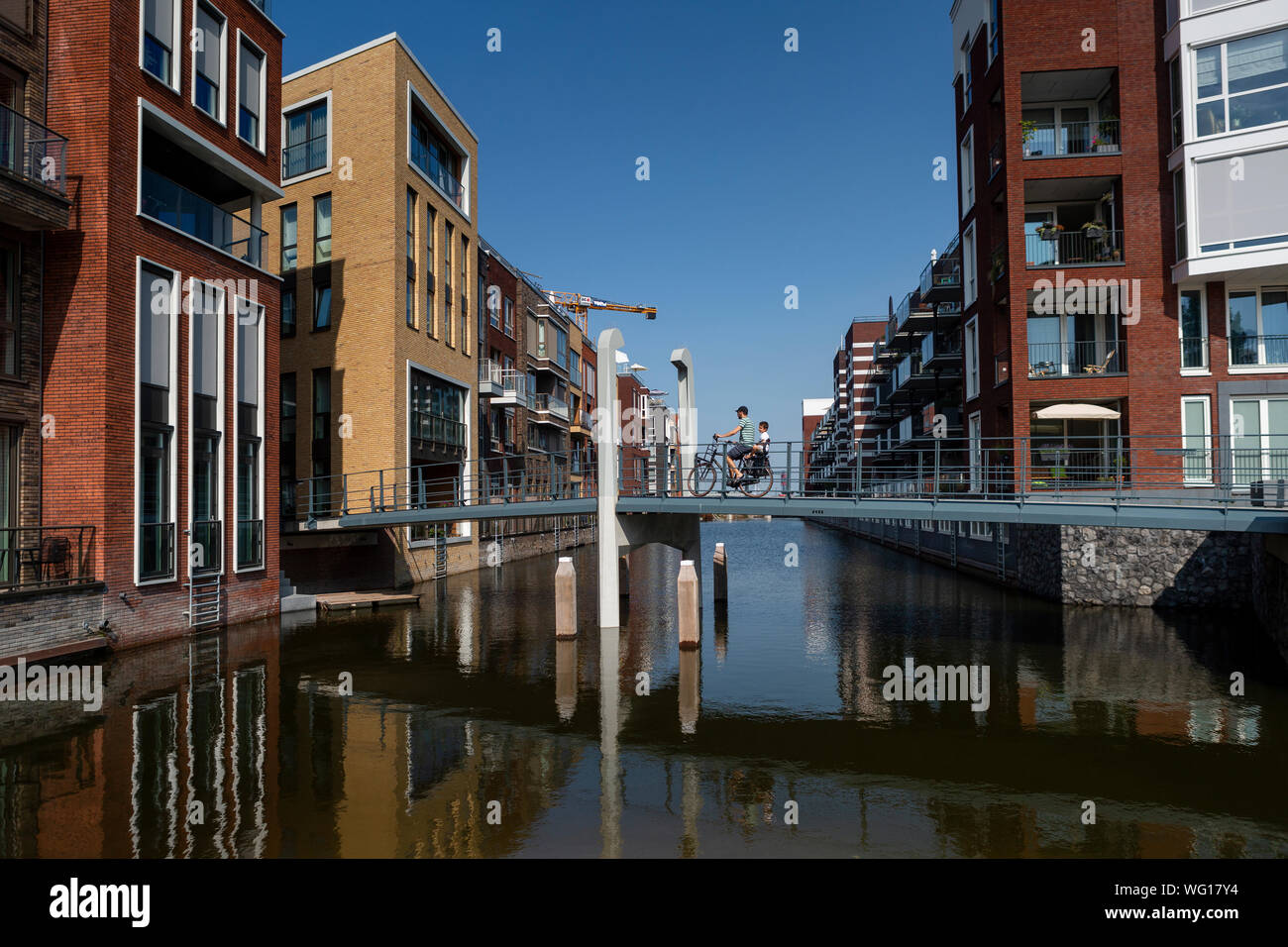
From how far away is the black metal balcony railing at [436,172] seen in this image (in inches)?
1140

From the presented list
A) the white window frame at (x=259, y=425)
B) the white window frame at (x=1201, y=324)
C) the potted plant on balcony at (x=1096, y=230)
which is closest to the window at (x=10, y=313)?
the white window frame at (x=259, y=425)

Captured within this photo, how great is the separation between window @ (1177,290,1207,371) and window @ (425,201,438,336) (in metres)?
24.0

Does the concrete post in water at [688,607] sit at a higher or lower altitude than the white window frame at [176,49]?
lower

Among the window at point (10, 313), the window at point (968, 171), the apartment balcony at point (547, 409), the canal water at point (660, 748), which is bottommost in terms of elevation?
the canal water at point (660, 748)

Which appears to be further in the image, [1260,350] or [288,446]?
[288,446]

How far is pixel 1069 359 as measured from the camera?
2353 centimetres

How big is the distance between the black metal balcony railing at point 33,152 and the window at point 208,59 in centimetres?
382

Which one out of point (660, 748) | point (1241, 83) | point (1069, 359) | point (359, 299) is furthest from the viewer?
point (359, 299)

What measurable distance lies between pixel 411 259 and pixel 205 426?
12.1 metres

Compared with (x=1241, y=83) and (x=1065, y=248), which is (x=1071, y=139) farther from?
(x=1241, y=83)

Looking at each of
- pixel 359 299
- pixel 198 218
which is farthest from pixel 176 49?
pixel 359 299

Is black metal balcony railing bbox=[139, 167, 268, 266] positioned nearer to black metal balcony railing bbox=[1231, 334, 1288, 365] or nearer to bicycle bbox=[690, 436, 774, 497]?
bicycle bbox=[690, 436, 774, 497]

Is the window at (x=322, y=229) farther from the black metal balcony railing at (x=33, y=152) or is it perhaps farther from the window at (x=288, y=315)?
the black metal balcony railing at (x=33, y=152)
